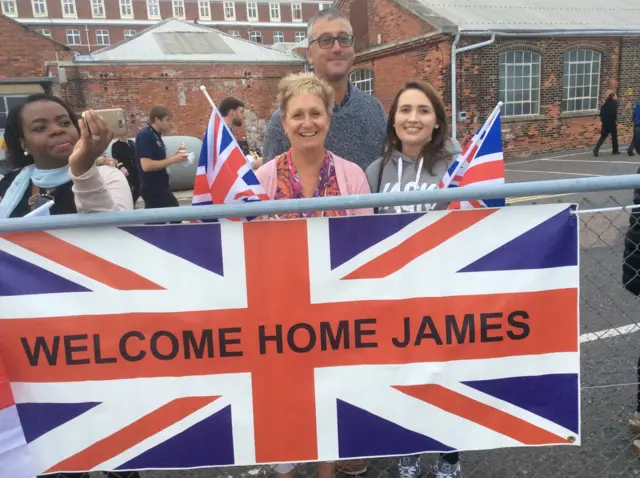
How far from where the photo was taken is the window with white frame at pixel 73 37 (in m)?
52.8

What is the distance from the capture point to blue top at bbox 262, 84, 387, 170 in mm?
2695

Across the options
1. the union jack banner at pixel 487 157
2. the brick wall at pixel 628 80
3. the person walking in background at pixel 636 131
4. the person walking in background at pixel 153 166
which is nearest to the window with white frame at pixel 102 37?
the brick wall at pixel 628 80

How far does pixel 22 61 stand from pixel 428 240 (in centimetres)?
2244

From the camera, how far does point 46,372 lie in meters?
1.71

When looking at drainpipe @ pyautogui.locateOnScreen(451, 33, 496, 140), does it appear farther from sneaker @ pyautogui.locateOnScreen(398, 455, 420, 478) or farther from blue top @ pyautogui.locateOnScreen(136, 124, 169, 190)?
sneaker @ pyautogui.locateOnScreen(398, 455, 420, 478)

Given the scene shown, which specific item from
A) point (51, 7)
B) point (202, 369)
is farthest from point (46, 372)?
point (51, 7)

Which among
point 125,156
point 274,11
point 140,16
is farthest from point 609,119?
point 140,16

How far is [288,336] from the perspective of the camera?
5.67 ft

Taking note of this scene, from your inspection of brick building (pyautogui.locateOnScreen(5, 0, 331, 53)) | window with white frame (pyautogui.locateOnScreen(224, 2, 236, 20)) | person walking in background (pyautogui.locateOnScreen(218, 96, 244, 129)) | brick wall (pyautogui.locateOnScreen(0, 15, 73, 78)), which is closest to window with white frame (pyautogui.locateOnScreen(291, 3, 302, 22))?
brick building (pyautogui.locateOnScreen(5, 0, 331, 53))

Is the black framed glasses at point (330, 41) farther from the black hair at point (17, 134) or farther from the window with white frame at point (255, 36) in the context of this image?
the window with white frame at point (255, 36)

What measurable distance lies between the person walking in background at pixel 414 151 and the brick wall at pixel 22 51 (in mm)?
21454

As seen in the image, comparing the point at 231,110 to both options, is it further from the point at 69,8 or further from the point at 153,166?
the point at 69,8

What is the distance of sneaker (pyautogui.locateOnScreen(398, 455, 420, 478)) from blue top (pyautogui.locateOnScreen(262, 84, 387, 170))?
4.97ft

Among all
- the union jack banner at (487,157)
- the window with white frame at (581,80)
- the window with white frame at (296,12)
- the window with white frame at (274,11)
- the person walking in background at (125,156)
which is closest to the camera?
the union jack banner at (487,157)
